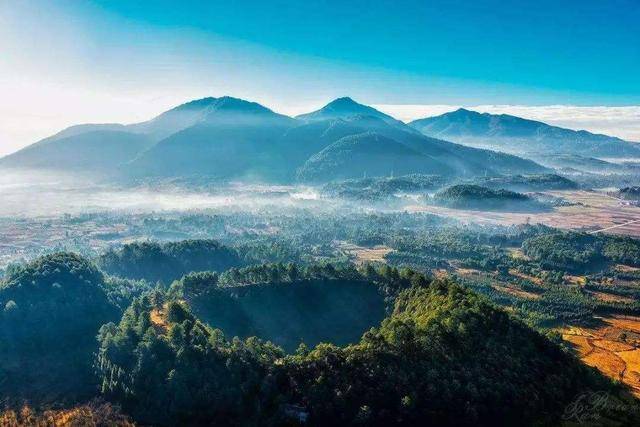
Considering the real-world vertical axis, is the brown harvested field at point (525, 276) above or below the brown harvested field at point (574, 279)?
above

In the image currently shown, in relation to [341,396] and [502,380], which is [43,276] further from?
[502,380]

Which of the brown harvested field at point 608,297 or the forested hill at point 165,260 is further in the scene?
the forested hill at point 165,260

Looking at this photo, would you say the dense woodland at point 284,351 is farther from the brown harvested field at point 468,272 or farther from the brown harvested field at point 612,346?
the brown harvested field at point 468,272

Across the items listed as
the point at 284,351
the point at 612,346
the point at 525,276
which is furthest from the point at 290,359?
the point at 525,276

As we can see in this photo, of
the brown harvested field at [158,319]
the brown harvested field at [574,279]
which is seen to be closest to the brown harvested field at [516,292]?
the brown harvested field at [574,279]

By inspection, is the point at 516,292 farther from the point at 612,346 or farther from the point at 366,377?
the point at 366,377

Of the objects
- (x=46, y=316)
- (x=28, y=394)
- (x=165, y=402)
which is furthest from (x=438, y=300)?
(x=46, y=316)
